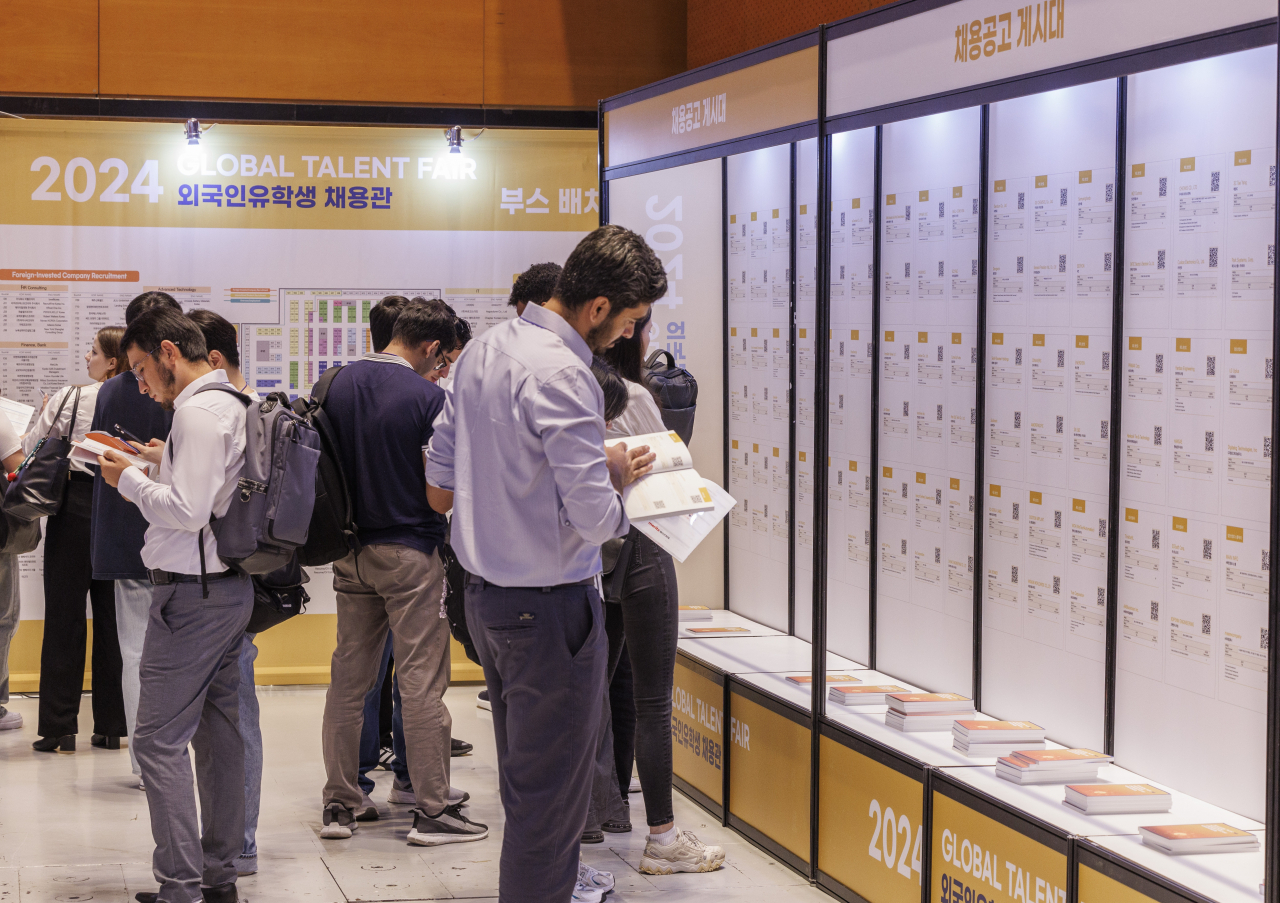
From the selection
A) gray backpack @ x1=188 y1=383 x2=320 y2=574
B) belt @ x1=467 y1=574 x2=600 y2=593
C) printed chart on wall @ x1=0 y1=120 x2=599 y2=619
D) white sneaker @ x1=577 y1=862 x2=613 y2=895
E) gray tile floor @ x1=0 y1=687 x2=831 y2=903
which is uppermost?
printed chart on wall @ x1=0 y1=120 x2=599 y2=619

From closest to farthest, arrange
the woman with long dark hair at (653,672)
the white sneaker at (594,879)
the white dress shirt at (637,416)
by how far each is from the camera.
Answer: the white dress shirt at (637,416) < the white sneaker at (594,879) < the woman with long dark hair at (653,672)

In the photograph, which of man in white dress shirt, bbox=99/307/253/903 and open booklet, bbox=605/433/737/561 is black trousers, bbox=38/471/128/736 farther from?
open booklet, bbox=605/433/737/561

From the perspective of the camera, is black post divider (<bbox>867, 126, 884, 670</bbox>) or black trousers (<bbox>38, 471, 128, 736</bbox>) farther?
black trousers (<bbox>38, 471, 128, 736</bbox>)

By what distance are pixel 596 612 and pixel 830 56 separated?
189 cm

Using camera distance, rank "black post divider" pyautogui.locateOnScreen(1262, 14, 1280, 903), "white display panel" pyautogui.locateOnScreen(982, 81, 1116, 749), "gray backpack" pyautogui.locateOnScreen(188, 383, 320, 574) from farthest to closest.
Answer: "white display panel" pyautogui.locateOnScreen(982, 81, 1116, 749) → "gray backpack" pyautogui.locateOnScreen(188, 383, 320, 574) → "black post divider" pyautogui.locateOnScreen(1262, 14, 1280, 903)

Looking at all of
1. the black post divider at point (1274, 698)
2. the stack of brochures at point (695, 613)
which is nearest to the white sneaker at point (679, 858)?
the stack of brochures at point (695, 613)

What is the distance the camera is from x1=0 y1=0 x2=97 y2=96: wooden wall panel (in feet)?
19.5

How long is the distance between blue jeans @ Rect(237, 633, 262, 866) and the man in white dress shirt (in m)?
0.41

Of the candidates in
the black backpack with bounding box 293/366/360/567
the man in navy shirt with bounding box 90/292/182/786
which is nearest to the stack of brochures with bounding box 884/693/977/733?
the black backpack with bounding box 293/366/360/567

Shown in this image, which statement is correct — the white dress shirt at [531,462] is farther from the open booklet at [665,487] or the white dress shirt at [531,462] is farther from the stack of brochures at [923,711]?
the stack of brochures at [923,711]

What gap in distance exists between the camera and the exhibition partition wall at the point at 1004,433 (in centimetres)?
289

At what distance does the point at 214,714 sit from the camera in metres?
3.36

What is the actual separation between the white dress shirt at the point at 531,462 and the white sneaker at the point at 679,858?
1.61 meters

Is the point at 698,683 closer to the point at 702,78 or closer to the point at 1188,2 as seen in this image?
the point at 702,78
